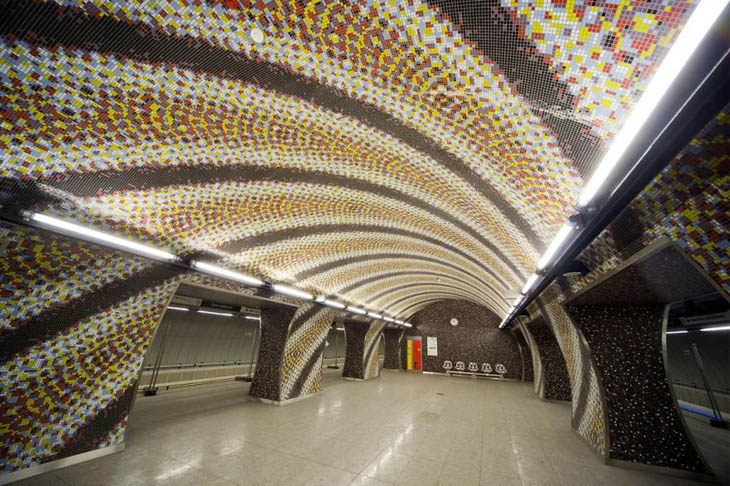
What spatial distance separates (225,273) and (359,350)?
11.8 m

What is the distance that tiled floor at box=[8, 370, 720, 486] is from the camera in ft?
14.8

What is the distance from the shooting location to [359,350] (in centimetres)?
1619

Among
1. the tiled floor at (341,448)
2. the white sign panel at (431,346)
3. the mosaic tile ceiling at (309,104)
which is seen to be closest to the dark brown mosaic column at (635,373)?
the tiled floor at (341,448)

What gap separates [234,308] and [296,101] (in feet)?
31.3

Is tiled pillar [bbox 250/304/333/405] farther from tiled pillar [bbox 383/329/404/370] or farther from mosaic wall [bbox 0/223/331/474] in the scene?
tiled pillar [bbox 383/329/404/370]

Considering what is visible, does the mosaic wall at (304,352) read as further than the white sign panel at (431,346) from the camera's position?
No

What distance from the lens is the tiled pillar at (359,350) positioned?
15.9m

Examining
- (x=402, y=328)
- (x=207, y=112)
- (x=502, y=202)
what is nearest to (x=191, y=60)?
(x=207, y=112)

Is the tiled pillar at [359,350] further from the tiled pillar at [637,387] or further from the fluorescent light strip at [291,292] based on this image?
the tiled pillar at [637,387]

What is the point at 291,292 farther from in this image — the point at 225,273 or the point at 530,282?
the point at 530,282

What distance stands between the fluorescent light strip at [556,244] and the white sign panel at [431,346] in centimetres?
1873

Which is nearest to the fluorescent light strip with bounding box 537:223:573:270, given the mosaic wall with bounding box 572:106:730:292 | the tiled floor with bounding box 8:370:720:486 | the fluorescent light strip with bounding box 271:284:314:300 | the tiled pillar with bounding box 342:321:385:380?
the mosaic wall with bounding box 572:106:730:292

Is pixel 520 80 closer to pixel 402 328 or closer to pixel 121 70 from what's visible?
pixel 121 70

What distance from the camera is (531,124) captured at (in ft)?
8.11
